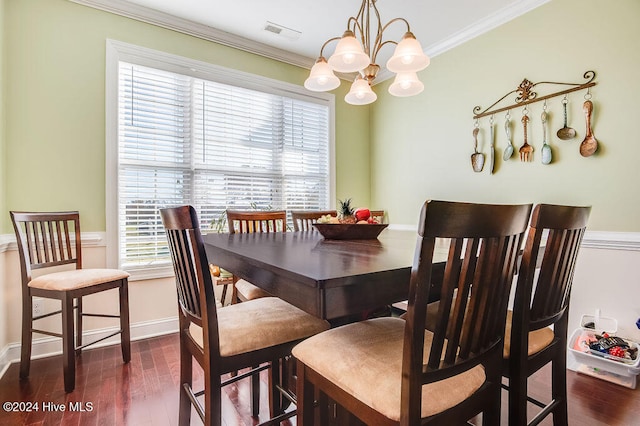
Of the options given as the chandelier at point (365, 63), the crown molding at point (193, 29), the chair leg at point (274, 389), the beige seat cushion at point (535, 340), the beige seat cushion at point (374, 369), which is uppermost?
the crown molding at point (193, 29)

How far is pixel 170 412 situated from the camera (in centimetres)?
165

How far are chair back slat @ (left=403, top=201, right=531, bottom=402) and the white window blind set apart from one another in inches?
98.9

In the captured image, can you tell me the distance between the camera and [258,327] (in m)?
1.18

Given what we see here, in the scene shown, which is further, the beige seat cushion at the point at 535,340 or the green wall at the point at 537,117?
the green wall at the point at 537,117

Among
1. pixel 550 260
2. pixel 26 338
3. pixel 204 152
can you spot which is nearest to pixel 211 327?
pixel 550 260

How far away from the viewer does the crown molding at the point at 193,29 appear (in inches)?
98.1

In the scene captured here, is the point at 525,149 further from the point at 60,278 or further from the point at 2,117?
the point at 2,117

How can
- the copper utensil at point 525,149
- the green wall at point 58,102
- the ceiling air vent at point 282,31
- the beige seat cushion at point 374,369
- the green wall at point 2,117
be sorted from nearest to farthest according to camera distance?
the beige seat cushion at point 374,369, the green wall at point 2,117, the green wall at point 58,102, the copper utensil at point 525,149, the ceiling air vent at point 282,31

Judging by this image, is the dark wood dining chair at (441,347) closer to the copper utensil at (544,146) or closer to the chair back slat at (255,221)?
the chair back slat at (255,221)

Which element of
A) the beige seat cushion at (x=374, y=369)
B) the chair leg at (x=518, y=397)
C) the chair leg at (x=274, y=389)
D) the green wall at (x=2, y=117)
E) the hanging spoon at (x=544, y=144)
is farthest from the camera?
the hanging spoon at (x=544, y=144)

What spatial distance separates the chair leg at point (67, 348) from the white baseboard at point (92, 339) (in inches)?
22.6

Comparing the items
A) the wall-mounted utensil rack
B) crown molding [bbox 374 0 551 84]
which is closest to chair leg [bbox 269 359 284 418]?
the wall-mounted utensil rack

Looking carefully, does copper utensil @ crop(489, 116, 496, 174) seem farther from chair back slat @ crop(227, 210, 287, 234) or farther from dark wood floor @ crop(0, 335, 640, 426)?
chair back slat @ crop(227, 210, 287, 234)

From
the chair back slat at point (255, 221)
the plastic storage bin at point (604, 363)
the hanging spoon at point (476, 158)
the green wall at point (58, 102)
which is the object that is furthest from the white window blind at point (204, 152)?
the plastic storage bin at point (604, 363)
